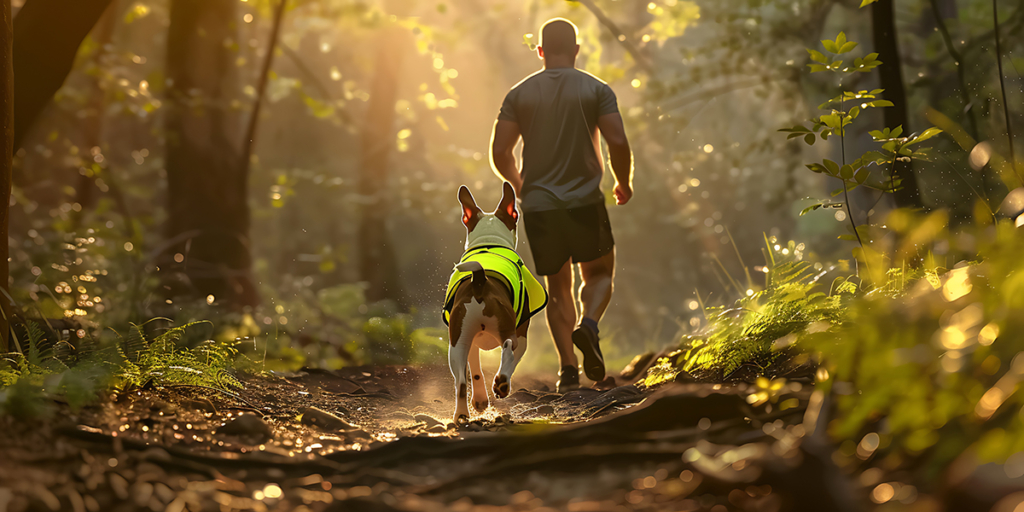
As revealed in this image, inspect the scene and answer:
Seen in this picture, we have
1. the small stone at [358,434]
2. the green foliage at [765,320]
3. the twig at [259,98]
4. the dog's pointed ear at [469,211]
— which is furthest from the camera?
the twig at [259,98]

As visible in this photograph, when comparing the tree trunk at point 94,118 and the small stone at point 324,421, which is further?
the tree trunk at point 94,118

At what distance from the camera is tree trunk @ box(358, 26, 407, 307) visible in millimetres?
14273

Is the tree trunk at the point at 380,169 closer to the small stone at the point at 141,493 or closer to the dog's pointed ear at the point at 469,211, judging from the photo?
the dog's pointed ear at the point at 469,211

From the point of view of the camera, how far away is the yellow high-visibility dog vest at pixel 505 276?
3.85 m

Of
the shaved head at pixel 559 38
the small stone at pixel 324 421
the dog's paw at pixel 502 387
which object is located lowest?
the small stone at pixel 324 421

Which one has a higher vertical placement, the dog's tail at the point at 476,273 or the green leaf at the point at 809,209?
the green leaf at the point at 809,209

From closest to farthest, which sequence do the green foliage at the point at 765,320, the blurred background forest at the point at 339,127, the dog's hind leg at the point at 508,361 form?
the green foliage at the point at 765,320
the dog's hind leg at the point at 508,361
the blurred background forest at the point at 339,127

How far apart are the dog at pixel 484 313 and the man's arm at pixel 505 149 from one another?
5.24 ft

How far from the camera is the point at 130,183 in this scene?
1186cm

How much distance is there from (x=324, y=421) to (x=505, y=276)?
1.39 meters

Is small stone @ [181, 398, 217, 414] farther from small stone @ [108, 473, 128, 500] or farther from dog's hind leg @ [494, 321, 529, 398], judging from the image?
dog's hind leg @ [494, 321, 529, 398]

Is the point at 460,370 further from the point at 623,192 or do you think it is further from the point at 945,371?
the point at 623,192

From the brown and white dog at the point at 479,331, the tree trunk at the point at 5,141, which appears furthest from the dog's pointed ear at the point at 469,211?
the tree trunk at the point at 5,141

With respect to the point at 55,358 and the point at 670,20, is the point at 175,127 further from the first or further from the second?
the point at 670,20
